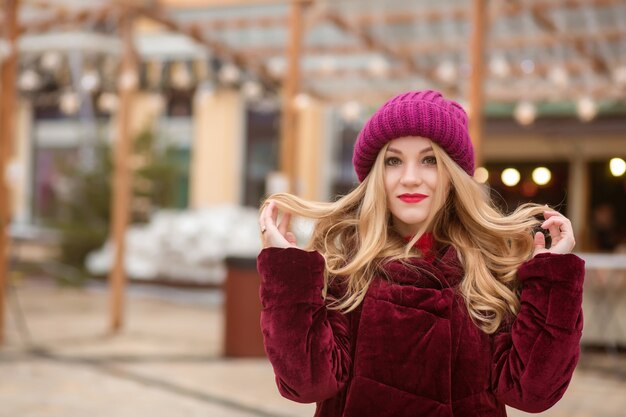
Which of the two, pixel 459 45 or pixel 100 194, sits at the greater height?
pixel 459 45

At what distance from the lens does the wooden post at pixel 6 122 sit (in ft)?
26.5

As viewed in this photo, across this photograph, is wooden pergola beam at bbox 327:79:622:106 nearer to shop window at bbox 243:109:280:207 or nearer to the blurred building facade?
the blurred building facade

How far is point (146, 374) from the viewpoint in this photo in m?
7.01

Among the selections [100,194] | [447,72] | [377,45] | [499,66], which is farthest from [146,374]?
[100,194]

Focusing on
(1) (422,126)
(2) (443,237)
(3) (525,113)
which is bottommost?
(2) (443,237)

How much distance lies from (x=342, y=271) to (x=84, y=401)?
4.32 meters

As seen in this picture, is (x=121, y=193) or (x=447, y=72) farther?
(x=447, y=72)

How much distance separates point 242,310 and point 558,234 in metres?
6.14

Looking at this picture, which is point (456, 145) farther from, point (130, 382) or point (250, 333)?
point (250, 333)

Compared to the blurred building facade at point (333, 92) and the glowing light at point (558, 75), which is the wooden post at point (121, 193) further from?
the glowing light at point (558, 75)

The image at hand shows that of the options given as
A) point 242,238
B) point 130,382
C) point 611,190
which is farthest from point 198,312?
point 611,190

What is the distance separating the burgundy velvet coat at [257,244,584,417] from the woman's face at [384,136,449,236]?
0.16 meters

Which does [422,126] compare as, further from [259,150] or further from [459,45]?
[259,150]

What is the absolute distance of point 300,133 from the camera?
733 inches
